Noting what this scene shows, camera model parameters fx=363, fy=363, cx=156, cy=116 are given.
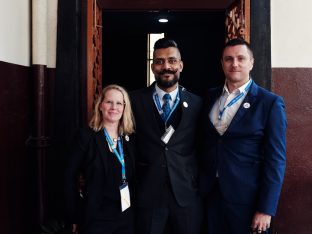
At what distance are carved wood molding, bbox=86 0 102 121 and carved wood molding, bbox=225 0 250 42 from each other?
1.17 meters

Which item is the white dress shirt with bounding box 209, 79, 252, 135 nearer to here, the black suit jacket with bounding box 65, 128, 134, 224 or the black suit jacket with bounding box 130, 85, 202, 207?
the black suit jacket with bounding box 130, 85, 202, 207

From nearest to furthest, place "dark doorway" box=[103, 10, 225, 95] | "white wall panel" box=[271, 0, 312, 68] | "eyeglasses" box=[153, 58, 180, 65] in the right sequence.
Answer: "eyeglasses" box=[153, 58, 180, 65] < "white wall panel" box=[271, 0, 312, 68] < "dark doorway" box=[103, 10, 225, 95]

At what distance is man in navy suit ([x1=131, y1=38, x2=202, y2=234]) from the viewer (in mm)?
2295

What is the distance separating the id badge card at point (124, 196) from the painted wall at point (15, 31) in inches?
46.6

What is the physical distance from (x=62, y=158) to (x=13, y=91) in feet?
2.35

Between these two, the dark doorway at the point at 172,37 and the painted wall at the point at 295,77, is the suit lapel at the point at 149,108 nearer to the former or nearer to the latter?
the painted wall at the point at 295,77

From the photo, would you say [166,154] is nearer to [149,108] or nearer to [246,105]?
[149,108]

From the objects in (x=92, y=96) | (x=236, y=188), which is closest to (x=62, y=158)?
(x=92, y=96)

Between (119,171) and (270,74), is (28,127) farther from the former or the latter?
(270,74)

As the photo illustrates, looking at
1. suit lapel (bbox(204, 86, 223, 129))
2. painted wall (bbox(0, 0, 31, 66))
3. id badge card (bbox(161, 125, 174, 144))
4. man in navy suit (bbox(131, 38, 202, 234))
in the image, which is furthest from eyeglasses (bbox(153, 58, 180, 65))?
painted wall (bbox(0, 0, 31, 66))

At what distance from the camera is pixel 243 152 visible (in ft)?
7.11

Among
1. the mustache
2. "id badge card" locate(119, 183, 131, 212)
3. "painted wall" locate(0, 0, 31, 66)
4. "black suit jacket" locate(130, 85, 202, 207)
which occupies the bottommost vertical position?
"id badge card" locate(119, 183, 131, 212)

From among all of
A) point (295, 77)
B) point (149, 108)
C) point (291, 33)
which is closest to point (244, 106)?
point (149, 108)

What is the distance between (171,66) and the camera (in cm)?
244
